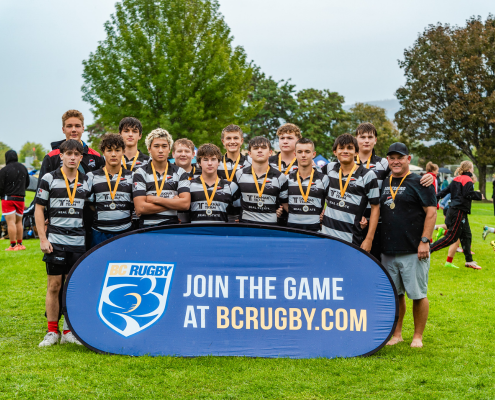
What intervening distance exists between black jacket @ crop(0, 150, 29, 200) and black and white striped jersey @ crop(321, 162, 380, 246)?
9.00 metres

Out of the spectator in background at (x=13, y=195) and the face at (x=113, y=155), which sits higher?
the face at (x=113, y=155)

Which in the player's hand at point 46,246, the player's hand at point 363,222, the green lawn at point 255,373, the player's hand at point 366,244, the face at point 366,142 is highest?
the face at point 366,142

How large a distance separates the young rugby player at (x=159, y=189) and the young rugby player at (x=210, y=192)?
154 mm

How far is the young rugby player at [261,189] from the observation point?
191 inches

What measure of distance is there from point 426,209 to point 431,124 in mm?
35579

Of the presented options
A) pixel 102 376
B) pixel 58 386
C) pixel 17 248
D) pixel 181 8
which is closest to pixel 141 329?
pixel 102 376

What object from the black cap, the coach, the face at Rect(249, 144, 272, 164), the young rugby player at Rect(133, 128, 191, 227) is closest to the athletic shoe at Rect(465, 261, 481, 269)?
the coach

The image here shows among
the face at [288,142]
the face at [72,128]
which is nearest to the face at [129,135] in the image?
the face at [72,128]

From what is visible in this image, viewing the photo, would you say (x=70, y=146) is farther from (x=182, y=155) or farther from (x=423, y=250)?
(x=423, y=250)

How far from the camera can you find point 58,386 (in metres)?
3.52

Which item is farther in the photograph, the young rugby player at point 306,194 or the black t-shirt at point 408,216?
the young rugby player at point 306,194

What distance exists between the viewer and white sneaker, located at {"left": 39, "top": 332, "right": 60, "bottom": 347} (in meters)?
4.56

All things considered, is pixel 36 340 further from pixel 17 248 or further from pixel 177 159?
pixel 17 248

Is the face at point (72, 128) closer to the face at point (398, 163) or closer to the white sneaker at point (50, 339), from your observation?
the white sneaker at point (50, 339)
